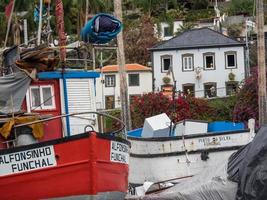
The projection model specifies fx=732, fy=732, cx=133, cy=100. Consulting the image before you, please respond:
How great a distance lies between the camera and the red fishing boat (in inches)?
553

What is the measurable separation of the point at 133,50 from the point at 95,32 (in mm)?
45281

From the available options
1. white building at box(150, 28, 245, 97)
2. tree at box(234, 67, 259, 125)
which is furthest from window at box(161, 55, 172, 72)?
tree at box(234, 67, 259, 125)

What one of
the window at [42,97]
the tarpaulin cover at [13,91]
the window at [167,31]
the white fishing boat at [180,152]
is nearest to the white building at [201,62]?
the window at [167,31]

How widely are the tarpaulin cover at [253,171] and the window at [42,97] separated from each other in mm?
4371

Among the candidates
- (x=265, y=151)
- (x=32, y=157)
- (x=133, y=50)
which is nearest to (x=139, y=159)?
(x=32, y=157)

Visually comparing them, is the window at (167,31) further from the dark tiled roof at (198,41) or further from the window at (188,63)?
the window at (188,63)

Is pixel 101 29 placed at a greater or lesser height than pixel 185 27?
lesser

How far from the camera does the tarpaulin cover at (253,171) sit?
1216 centimetres

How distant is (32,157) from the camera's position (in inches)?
555

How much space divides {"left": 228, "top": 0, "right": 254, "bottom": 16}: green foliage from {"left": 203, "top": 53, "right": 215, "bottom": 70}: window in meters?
24.8

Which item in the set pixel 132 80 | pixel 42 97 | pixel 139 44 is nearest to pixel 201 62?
pixel 132 80

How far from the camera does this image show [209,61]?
51.1m

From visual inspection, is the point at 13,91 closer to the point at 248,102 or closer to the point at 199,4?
the point at 248,102

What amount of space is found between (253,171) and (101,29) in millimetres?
5187
